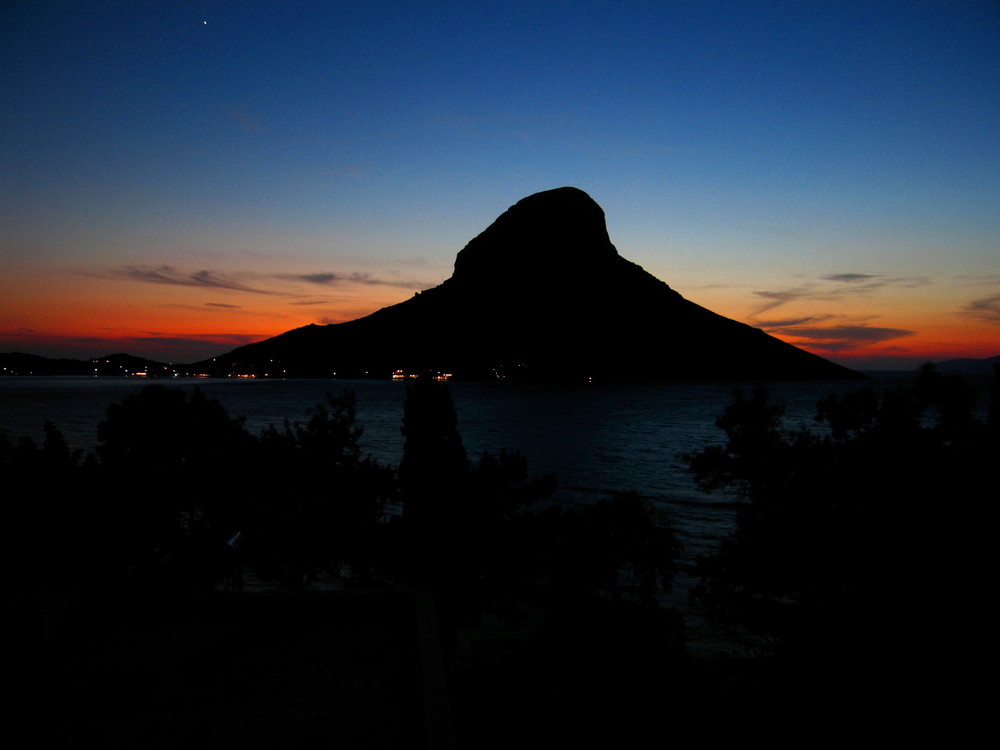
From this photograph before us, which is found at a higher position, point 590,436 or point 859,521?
point 859,521

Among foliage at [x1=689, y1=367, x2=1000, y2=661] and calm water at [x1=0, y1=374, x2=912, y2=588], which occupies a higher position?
foliage at [x1=689, y1=367, x2=1000, y2=661]

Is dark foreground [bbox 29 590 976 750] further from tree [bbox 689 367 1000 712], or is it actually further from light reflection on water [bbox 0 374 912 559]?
light reflection on water [bbox 0 374 912 559]

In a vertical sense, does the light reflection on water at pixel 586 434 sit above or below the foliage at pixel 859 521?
below

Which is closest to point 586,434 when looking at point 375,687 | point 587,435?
point 587,435

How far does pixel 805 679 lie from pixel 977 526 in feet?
18.6

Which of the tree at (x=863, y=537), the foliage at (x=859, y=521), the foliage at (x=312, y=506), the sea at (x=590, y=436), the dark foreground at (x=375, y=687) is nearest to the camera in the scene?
the dark foreground at (x=375, y=687)

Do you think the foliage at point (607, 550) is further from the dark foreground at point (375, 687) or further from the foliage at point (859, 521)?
the foliage at point (859, 521)

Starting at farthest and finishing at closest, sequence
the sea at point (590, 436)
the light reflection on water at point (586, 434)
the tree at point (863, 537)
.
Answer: the light reflection on water at point (586, 434), the sea at point (590, 436), the tree at point (863, 537)

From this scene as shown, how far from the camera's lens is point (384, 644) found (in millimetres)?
9984

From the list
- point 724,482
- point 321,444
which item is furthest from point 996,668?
point 321,444

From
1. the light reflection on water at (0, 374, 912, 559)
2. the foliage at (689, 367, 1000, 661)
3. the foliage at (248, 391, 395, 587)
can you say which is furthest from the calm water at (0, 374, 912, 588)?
the foliage at (689, 367, 1000, 661)

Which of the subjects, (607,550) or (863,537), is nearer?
(863,537)

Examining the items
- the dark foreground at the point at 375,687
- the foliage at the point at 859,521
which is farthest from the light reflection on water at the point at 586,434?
the dark foreground at the point at 375,687

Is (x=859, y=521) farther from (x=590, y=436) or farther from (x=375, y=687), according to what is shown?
(x=590, y=436)
